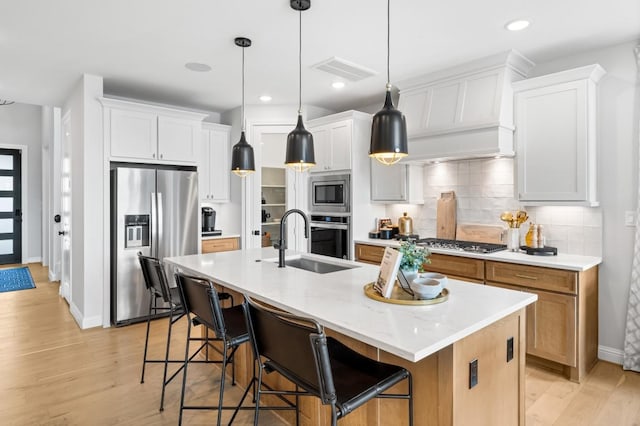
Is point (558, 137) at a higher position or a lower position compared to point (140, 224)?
higher

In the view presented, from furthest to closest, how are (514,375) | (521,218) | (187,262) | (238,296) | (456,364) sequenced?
1. (521,218)
2. (187,262)
3. (238,296)
4. (514,375)
5. (456,364)

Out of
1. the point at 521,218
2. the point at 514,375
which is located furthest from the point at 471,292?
the point at 521,218

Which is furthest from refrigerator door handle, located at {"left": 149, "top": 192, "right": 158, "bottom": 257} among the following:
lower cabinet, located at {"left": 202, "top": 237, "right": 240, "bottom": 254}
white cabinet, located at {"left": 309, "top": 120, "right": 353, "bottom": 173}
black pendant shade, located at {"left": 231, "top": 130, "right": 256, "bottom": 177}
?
white cabinet, located at {"left": 309, "top": 120, "right": 353, "bottom": 173}

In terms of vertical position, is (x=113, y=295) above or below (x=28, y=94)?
below

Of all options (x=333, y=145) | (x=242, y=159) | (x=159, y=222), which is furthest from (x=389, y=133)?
(x=159, y=222)

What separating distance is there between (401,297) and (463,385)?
449 millimetres

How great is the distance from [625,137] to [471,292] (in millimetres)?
2252

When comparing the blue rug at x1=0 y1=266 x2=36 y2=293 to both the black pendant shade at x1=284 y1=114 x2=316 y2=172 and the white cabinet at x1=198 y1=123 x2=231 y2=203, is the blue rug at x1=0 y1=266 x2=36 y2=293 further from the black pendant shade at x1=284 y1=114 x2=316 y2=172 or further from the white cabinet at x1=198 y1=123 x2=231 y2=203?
the black pendant shade at x1=284 y1=114 x2=316 y2=172

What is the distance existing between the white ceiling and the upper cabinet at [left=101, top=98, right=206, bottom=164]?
0.31 meters

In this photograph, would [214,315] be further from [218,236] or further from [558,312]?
[218,236]

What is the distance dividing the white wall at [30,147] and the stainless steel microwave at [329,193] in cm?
632

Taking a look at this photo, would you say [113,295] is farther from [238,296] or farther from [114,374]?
[238,296]

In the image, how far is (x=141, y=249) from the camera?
416 centimetres

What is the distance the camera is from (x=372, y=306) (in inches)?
67.9
